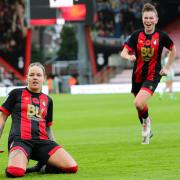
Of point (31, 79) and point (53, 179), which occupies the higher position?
point (31, 79)

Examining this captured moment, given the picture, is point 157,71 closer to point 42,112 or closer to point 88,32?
point 42,112

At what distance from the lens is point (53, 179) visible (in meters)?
8.94

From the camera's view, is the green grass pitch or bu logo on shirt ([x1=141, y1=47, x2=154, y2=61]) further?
bu logo on shirt ([x1=141, y1=47, x2=154, y2=61])

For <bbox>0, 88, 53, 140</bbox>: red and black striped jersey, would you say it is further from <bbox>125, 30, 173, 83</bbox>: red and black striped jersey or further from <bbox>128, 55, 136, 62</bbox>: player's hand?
<bbox>125, 30, 173, 83</bbox>: red and black striped jersey

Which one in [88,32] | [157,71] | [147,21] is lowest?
[88,32]

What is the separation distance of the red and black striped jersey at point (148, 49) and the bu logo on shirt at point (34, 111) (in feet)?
12.3

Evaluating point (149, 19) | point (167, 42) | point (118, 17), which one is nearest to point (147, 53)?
point (167, 42)

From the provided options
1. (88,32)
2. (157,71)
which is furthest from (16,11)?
(157,71)

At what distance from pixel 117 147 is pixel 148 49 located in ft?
5.93

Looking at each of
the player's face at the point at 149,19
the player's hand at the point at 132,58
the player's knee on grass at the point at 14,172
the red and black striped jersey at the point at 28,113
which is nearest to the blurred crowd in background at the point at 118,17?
the player's face at the point at 149,19

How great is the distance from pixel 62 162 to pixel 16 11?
155ft

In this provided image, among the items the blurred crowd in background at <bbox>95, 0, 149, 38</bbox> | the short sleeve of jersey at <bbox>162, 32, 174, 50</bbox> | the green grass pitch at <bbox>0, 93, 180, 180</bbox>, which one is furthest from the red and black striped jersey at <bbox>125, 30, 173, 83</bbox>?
the blurred crowd in background at <bbox>95, 0, 149, 38</bbox>

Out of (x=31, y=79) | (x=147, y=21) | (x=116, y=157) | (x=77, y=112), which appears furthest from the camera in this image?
(x=77, y=112)

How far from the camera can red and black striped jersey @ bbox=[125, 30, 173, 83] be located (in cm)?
1309
